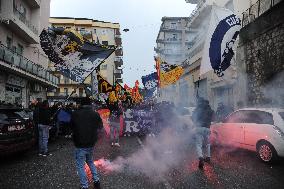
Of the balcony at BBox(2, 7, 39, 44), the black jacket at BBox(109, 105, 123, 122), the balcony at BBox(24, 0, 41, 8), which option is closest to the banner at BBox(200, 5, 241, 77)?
the black jacket at BBox(109, 105, 123, 122)

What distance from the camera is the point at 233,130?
1088 centimetres

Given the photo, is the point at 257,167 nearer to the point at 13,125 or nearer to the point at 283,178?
the point at 283,178

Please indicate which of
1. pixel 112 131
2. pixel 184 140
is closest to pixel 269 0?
pixel 184 140

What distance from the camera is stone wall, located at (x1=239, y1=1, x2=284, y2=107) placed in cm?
1508

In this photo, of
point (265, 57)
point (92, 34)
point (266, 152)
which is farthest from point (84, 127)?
point (92, 34)

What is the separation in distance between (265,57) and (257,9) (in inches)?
119

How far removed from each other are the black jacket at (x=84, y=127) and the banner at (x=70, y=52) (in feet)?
27.7

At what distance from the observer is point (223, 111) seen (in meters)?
20.2

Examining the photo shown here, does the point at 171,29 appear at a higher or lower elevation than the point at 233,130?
higher

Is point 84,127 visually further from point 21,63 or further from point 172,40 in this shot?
point 172,40

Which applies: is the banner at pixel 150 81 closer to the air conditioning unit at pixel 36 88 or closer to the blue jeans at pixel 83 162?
the air conditioning unit at pixel 36 88

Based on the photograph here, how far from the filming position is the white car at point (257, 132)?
9086 mm

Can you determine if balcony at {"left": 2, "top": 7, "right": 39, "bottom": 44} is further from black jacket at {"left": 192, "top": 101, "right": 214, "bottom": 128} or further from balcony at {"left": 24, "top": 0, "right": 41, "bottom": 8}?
black jacket at {"left": 192, "top": 101, "right": 214, "bottom": 128}

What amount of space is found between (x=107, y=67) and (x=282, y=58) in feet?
215
